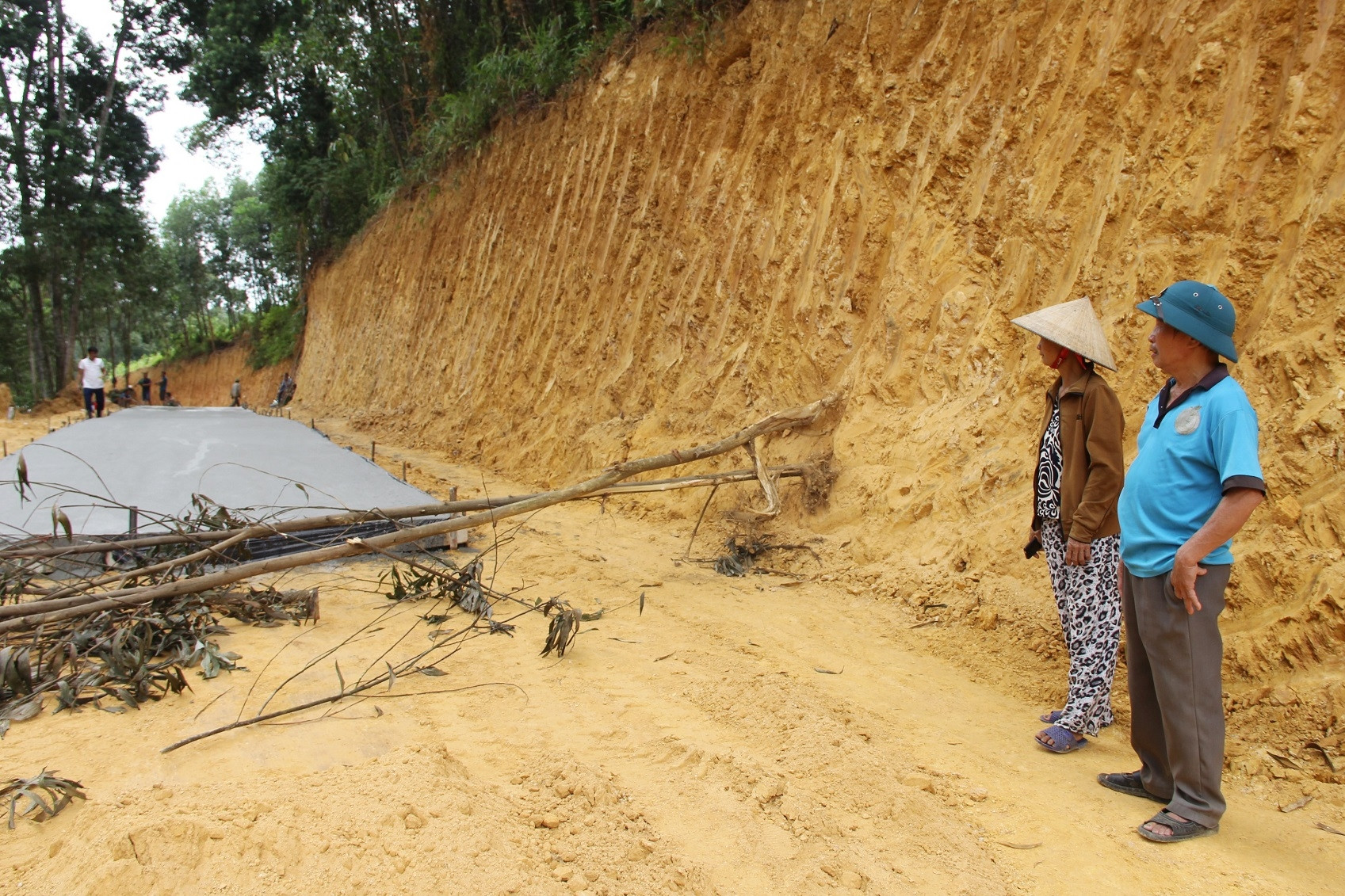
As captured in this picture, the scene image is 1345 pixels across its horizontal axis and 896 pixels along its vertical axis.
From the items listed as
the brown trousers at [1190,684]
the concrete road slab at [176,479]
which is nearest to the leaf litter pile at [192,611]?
the concrete road slab at [176,479]

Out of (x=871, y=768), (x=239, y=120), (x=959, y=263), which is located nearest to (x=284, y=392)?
(x=239, y=120)

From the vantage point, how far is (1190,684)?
7.92 feet

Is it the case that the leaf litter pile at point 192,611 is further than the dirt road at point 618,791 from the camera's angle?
Yes

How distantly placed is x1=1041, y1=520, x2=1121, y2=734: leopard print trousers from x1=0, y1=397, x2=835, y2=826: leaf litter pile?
211cm

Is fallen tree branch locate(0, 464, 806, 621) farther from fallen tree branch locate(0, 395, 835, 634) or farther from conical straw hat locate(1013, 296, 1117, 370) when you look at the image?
conical straw hat locate(1013, 296, 1117, 370)

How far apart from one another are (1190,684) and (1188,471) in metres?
0.63

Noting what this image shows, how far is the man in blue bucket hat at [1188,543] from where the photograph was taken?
2.35 metres

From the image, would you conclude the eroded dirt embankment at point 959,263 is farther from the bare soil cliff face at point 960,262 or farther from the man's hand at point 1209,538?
the man's hand at point 1209,538

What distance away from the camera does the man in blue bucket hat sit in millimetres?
2346

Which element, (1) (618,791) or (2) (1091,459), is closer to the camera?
(1) (618,791)

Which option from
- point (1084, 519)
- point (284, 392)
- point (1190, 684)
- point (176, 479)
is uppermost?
point (284, 392)

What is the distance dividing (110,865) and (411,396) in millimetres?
13286

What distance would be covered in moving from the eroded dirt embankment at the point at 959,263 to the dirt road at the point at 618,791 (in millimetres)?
728

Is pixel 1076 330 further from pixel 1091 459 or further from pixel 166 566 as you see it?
pixel 166 566
